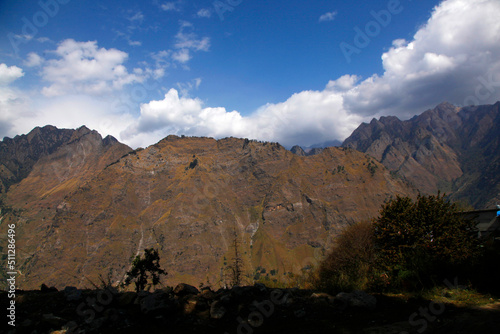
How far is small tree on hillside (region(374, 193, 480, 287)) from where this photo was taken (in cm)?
1169

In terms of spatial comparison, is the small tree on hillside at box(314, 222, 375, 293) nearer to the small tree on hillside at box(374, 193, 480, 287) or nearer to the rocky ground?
the small tree on hillside at box(374, 193, 480, 287)

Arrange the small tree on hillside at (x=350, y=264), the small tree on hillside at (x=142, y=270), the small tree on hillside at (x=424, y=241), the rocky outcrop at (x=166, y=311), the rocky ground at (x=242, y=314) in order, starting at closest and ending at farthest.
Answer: the rocky ground at (x=242, y=314) → the rocky outcrop at (x=166, y=311) → the small tree on hillside at (x=424, y=241) → the small tree on hillside at (x=350, y=264) → the small tree on hillside at (x=142, y=270)

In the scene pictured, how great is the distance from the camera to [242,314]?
9.45m

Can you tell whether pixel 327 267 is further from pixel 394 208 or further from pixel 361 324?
pixel 361 324

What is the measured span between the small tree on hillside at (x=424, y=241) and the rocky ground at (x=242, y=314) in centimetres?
256

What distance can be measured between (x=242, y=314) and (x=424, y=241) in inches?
424

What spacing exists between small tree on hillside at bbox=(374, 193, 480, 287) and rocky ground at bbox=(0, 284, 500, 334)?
8.40ft

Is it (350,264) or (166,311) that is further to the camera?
(350,264)

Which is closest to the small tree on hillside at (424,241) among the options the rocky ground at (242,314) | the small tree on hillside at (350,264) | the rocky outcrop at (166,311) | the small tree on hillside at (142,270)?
the small tree on hillside at (350,264)

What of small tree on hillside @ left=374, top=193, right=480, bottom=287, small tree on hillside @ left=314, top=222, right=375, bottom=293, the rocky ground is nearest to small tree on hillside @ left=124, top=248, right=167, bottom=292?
the rocky ground

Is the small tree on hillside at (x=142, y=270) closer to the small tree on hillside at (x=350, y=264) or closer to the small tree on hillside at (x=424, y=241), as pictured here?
the small tree on hillside at (x=350, y=264)

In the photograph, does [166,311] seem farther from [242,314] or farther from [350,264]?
[350,264]

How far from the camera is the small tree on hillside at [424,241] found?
11694 millimetres

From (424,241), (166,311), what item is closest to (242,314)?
(166,311)
